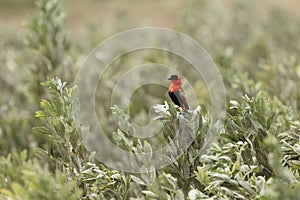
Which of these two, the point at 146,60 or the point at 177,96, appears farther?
the point at 146,60

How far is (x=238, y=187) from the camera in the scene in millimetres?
1429

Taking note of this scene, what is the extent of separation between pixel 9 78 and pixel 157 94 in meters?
1.21

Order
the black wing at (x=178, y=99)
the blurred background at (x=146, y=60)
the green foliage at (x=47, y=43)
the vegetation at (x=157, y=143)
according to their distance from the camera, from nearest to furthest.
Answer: the vegetation at (x=157, y=143)
the black wing at (x=178, y=99)
the blurred background at (x=146, y=60)
the green foliage at (x=47, y=43)

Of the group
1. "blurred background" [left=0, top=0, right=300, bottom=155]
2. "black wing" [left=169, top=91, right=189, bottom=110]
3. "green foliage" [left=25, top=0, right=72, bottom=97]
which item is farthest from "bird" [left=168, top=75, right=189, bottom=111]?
"green foliage" [left=25, top=0, right=72, bottom=97]

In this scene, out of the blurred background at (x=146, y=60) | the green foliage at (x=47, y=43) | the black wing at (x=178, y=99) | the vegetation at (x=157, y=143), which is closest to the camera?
the vegetation at (x=157, y=143)

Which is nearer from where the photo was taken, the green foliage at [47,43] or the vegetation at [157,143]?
the vegetation at [157,143]

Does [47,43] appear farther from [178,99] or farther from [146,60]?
[178,99]

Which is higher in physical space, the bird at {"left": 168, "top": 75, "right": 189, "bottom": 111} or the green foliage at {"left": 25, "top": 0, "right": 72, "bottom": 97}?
the green foliage at {"left": 25, "top": 0, "right": 72, "bottom": 97}

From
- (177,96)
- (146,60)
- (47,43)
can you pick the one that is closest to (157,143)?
(177,96)

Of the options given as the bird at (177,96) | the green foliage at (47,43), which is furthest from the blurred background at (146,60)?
the bird at (177,96)

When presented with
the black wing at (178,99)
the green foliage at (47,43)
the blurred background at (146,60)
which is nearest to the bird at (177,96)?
the black wing at (178,99)

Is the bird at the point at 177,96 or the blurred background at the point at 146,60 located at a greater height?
the blurred background at the point at 146,60

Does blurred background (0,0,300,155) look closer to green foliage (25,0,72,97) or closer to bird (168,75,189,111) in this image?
green foliage (25,0,72,97)

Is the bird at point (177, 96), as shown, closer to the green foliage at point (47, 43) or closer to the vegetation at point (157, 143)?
the vegetation at point (157, 143)
